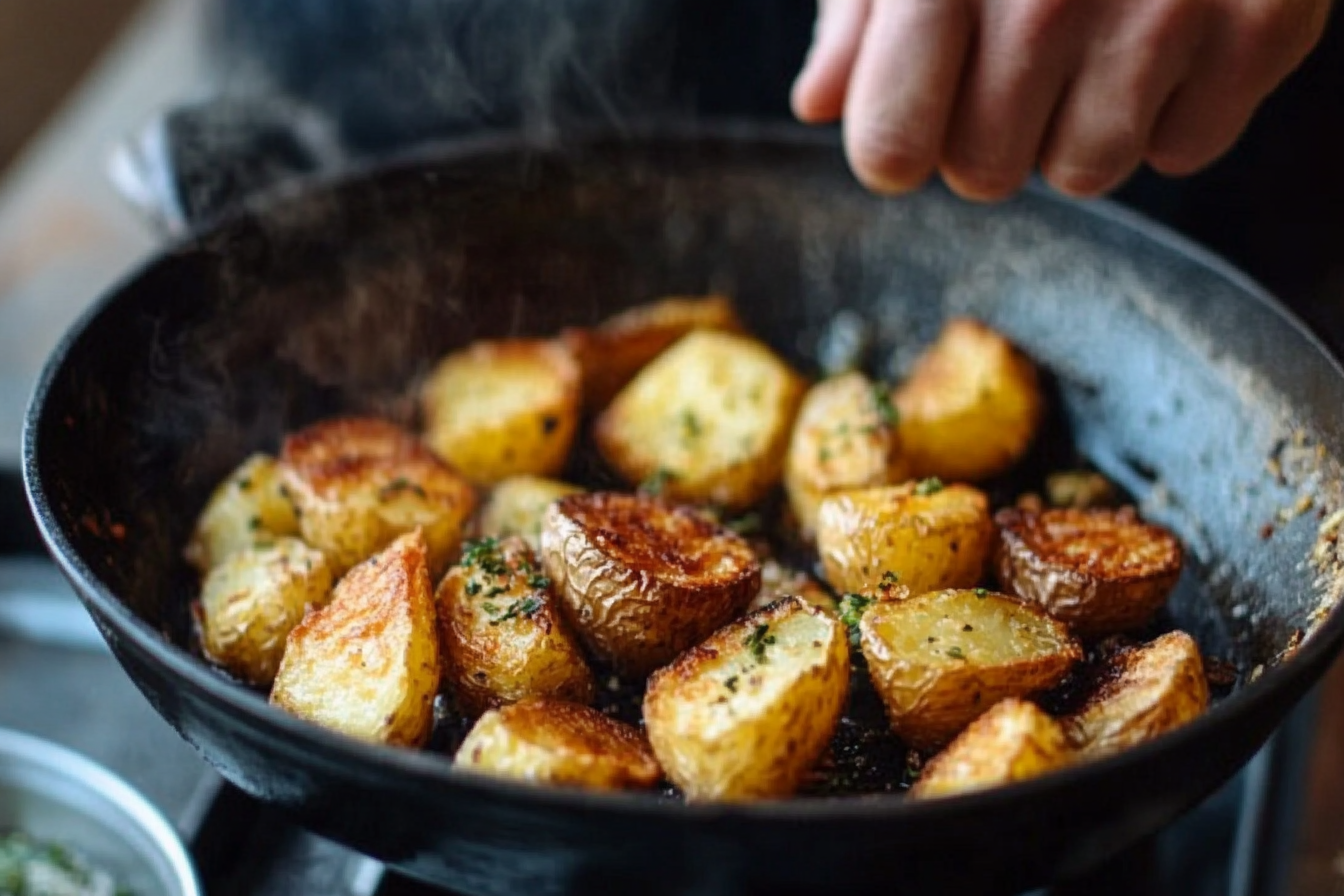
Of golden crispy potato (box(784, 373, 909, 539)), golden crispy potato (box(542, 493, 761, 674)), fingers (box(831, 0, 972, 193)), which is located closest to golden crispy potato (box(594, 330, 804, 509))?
golden crispy potato (box(784, 373, 909, 539))

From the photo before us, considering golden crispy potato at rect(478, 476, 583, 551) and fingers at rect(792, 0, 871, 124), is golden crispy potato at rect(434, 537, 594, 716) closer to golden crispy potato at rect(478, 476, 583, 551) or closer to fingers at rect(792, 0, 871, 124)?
golden crispy potato at rect(478, 476, 583, 551)

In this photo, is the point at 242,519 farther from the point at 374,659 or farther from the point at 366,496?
the point at 374,659

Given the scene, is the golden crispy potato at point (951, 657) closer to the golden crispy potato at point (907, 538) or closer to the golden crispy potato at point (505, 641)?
the golden crispy potato at point (907, 538)

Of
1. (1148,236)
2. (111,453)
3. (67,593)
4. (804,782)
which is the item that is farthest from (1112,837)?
(67,593)

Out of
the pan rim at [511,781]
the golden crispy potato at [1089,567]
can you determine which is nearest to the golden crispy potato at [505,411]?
the pan rim at [511,781]

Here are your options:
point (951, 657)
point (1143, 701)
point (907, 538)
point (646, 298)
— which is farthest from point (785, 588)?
point (646, 298)

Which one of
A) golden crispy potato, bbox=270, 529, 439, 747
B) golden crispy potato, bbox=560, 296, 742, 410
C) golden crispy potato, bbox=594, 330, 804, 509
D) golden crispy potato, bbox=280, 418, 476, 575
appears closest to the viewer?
golden crispy potato, bbox=270, 529, 439, 747

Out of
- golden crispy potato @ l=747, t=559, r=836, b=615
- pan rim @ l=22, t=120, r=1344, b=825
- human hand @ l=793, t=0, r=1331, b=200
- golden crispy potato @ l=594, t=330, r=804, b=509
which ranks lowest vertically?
golden crispy potato @ l=747, t=559, r=836, b=615
